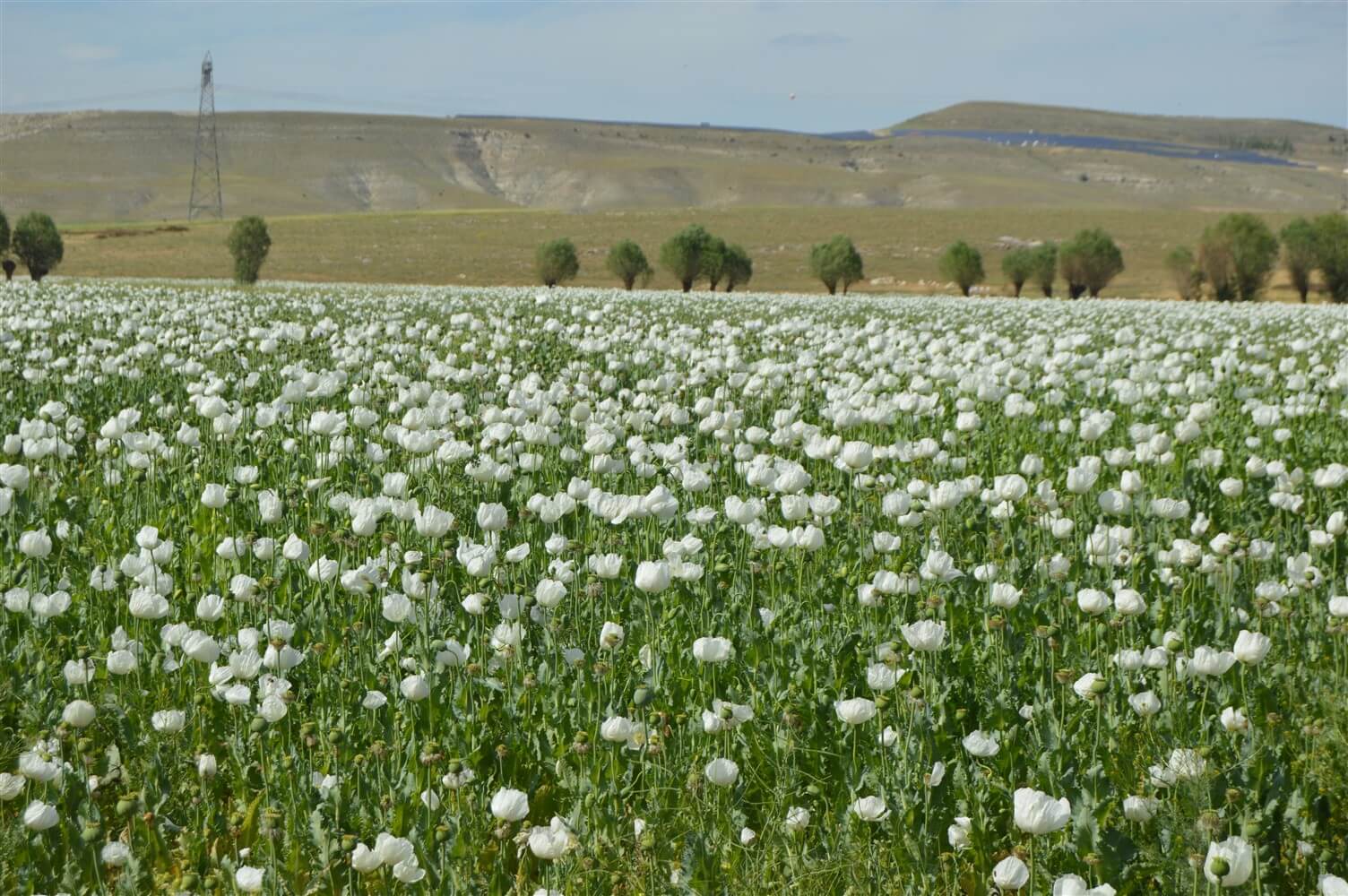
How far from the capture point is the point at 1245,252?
63281mm

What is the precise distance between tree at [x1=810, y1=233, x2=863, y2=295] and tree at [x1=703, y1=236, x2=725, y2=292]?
5848 millimetres

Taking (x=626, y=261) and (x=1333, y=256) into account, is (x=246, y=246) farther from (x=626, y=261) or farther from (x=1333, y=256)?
(x=1333, y=256)

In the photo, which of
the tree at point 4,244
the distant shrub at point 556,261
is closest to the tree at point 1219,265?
the distant shrub at point 556,261

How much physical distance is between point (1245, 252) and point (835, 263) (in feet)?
72.4

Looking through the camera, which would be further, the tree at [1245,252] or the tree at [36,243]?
the tree at [1245,252]

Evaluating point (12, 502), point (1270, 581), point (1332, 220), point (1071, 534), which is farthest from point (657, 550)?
point (1332, 220)

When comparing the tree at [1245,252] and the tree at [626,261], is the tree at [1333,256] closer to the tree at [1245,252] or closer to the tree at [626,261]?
the tree at [1245,252]

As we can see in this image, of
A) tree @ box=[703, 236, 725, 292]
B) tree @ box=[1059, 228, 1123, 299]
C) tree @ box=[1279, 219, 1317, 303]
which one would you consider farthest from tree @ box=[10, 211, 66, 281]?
tree @ box=[1279, 219, 1317, 303]

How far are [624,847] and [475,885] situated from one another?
0.49 meters

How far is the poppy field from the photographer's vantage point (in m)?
3.58

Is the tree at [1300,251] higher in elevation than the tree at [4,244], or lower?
higher

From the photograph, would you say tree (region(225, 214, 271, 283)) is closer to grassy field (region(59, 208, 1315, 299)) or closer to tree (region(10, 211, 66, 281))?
tree (region(10, 211, 66, 281))

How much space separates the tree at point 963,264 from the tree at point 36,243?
48562 mm

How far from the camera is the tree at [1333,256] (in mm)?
64250
